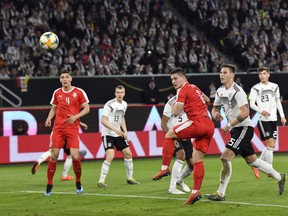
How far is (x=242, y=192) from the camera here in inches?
593

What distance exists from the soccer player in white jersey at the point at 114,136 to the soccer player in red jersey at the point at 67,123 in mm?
1795

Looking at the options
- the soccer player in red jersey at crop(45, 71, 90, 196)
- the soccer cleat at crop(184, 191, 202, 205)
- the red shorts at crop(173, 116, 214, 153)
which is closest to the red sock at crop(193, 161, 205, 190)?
the soccer cleat at crop(184, 191, 202, 205)

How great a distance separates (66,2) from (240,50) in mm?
8377

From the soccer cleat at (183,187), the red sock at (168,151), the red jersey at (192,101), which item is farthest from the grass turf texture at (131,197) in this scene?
the red jersey at (192,101)

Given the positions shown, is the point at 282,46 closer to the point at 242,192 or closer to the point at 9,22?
the point at 9,22

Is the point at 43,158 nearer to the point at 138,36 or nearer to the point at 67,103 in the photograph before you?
the point at 67,103

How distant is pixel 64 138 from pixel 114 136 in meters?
2.38

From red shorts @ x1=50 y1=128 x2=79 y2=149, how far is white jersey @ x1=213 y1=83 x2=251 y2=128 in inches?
125

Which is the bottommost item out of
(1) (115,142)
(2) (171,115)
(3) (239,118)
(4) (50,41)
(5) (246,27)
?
(1) (115,142)

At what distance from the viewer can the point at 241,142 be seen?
44.5 feet

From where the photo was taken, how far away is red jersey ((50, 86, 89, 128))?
1559 cm

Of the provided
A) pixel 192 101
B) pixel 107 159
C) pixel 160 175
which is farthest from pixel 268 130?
pixel 192 101

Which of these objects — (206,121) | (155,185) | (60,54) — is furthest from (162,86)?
(206,121)

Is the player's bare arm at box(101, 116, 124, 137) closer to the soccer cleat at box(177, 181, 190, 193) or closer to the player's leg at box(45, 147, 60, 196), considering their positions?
the player's leg at box(45, 147, 60, 196)
